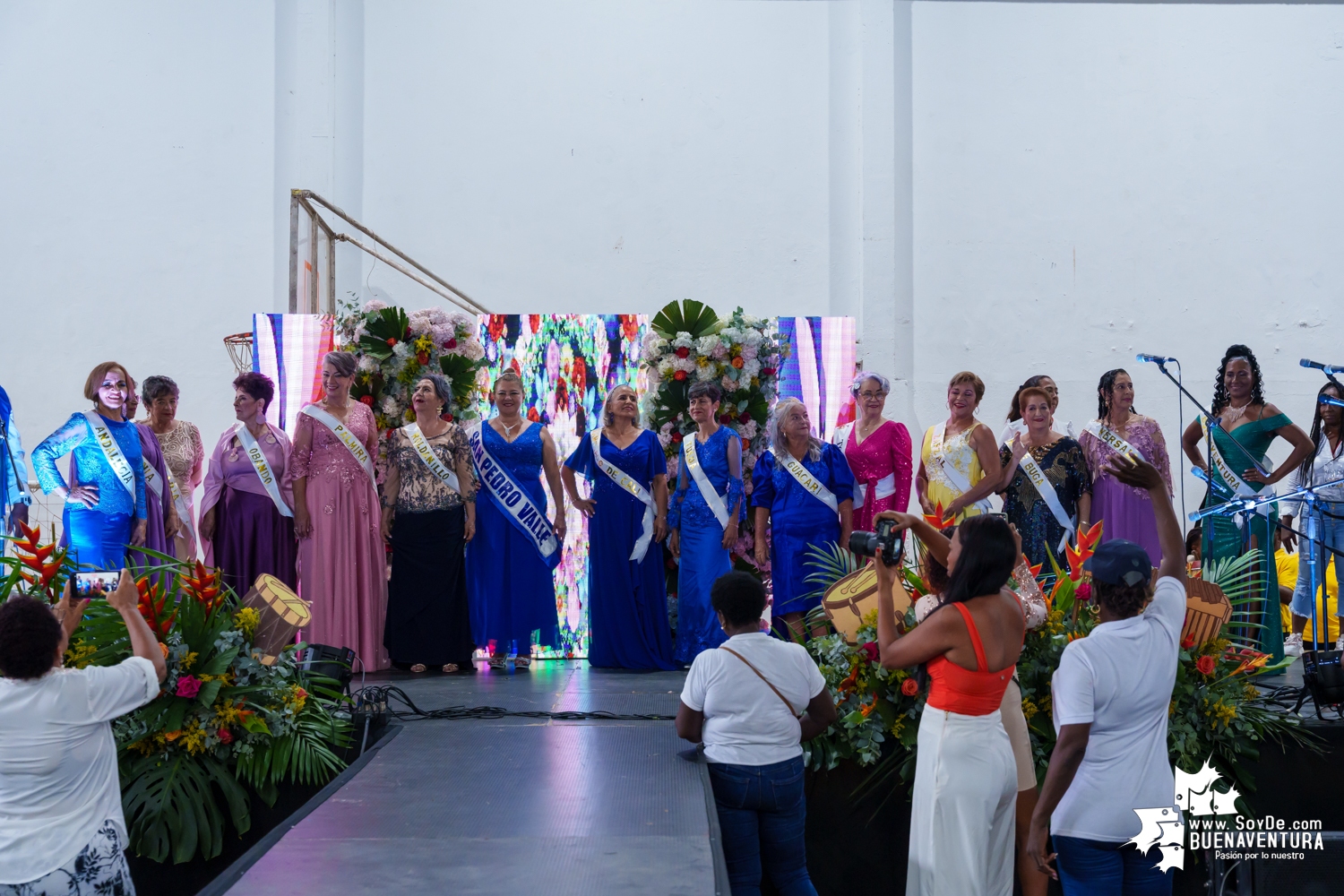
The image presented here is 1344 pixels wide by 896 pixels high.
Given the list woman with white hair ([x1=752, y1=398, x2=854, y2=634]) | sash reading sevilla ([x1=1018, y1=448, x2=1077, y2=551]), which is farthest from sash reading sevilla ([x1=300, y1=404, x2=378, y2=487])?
sash reading sevilla ([x1=1018, y1=448, x2=1077, y2=551])

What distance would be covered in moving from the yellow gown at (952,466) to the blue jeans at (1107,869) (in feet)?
9.60

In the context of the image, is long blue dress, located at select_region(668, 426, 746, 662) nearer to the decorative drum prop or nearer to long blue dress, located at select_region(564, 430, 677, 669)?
long blue dress, located at select_region(564, 430, 677, 669)

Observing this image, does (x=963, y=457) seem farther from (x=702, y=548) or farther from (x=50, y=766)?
(x=50, y=766)

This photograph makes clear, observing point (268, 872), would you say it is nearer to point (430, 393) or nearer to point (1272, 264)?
point (430, 393)

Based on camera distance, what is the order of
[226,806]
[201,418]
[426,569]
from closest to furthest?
1. [226,806]
2. [426,569]
3. [201,418]

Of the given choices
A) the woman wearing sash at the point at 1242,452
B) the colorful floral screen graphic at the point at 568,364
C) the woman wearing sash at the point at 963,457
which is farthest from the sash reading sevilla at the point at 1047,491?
the colorful floral screen graphic at the point at 568,364

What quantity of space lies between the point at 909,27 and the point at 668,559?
4.97 meters

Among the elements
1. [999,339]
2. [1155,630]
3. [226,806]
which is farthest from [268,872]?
[999,339]

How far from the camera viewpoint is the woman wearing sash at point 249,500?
546cm

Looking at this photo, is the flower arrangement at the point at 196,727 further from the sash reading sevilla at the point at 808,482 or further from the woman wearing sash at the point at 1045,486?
the woman wearing sash at the point at 1045,486

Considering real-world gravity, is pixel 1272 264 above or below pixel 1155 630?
above

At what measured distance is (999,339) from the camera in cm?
859

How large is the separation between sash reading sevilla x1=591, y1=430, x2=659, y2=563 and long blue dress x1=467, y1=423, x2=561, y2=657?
0.32m

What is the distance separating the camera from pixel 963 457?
5.59 m
